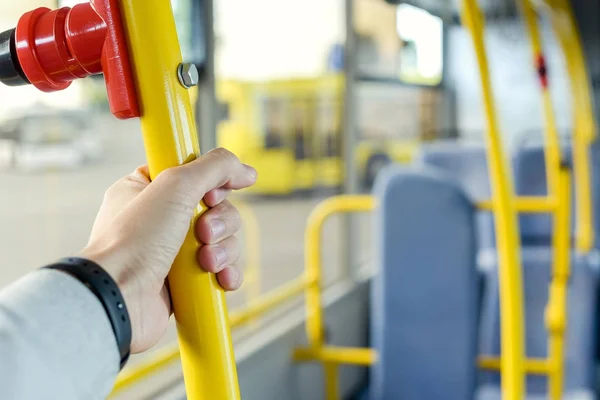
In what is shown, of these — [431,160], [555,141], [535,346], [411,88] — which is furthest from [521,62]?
[555,141]

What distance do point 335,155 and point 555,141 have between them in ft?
5.27

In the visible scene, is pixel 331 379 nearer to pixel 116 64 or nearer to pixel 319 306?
pixel 319 306

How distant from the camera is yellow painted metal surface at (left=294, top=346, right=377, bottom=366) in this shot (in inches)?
103

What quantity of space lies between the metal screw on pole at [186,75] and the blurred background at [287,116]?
0.55 meters

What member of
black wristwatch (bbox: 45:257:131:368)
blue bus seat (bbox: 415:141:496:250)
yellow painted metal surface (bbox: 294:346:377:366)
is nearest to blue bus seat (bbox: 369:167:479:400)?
yellow painted metal surface (bbox: 294:346:377:366)

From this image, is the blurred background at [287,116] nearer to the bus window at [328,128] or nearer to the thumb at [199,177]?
the bus window at [328,128]

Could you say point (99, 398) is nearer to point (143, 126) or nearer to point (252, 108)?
point (143, 126)

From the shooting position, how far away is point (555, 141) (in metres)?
2.31

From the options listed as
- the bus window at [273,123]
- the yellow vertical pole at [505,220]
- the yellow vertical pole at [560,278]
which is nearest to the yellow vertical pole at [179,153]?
the yellow vertical pole at [505,220]

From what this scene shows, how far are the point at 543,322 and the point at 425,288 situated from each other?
96cm

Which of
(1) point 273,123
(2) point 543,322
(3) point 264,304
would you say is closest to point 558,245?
(2) point 543,322

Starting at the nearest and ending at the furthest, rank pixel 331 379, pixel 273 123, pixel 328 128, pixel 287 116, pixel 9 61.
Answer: pixel 9 61
pixel 331 379
pixel 328 128
pixel 287 116
pixel 273 123

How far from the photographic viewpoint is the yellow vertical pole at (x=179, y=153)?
560 mm

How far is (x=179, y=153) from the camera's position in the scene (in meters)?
0.59
